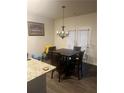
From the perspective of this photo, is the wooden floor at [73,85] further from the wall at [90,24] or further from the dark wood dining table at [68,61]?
the wall at [90,24]

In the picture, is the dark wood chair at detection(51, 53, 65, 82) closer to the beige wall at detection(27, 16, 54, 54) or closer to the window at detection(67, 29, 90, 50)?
the window at detection(67, 29, 90, 50)

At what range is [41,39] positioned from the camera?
7.02 metres

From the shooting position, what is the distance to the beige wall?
6418 millimetres

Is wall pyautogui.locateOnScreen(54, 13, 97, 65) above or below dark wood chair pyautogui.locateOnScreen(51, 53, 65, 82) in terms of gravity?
above

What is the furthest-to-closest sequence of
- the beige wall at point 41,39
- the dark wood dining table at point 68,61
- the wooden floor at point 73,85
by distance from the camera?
1. the beige wall at point 41,39
2. the dark wood dining table at point 68,61
3. the wooden floor at point 73,85

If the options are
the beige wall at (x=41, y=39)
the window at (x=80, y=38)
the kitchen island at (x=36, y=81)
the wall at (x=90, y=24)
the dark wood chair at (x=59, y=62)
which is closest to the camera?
the kitchen island at (x=36, y=81)

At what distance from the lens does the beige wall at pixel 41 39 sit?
21.1 feet

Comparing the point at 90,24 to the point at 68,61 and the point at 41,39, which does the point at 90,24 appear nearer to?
the point at 68,61

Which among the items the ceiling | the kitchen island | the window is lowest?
the kitchen island

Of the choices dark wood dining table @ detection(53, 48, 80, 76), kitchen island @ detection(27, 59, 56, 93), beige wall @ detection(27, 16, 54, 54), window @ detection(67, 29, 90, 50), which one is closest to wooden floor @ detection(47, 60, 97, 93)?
dark wood dining table @ detection(53, 48, 80, 76)

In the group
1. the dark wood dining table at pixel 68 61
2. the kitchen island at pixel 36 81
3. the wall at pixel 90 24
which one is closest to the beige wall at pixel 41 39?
the wall at pixel 90 24
